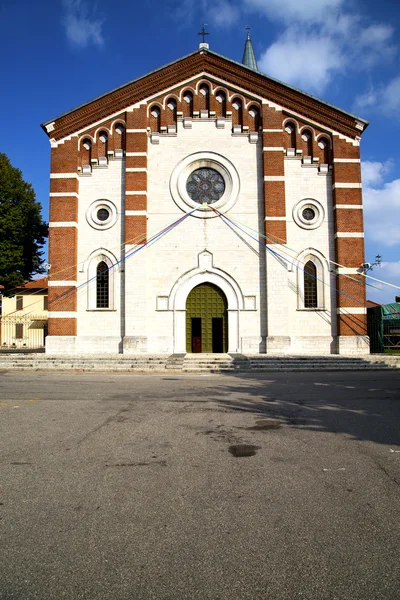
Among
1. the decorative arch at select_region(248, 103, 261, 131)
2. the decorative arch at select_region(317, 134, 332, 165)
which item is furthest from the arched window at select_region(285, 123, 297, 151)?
the decorative arch at select_region(248, 103, 261, 131)

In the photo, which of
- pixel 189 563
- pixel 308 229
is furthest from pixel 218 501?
pixel 308 229

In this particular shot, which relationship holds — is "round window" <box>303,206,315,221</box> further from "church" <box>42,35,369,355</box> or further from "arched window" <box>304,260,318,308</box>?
"arched window" <box>304,260,318,308</box>

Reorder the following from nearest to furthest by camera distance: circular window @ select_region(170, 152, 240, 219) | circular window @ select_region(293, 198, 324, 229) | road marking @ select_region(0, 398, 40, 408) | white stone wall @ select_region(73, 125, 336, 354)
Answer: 1. road marking @ select_region(0, 398, 40, 408)
2. white stone wall @ select_region(73, 125, 336, 354)
3. circular window @ select_region(293, 198, 324, 229)
4. circular window @ select_region(170, 152, 240, 219)

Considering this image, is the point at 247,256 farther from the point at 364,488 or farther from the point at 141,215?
the point at 364,488

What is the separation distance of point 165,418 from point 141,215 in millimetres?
15871

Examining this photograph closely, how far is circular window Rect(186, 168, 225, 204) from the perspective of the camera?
77.5 feet

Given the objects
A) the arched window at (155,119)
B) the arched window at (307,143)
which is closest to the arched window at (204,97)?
the arched window at (155,119)

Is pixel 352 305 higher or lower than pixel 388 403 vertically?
higher

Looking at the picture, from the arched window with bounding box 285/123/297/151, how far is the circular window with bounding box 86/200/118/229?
9.71 metres

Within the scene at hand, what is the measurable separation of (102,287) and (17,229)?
37.6ft

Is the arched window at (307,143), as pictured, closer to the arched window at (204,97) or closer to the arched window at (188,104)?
the arched window at (204,97)

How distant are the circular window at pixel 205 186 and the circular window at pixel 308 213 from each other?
409 centimetres

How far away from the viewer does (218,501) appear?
4.34 m

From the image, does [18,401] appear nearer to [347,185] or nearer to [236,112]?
[347,185]
